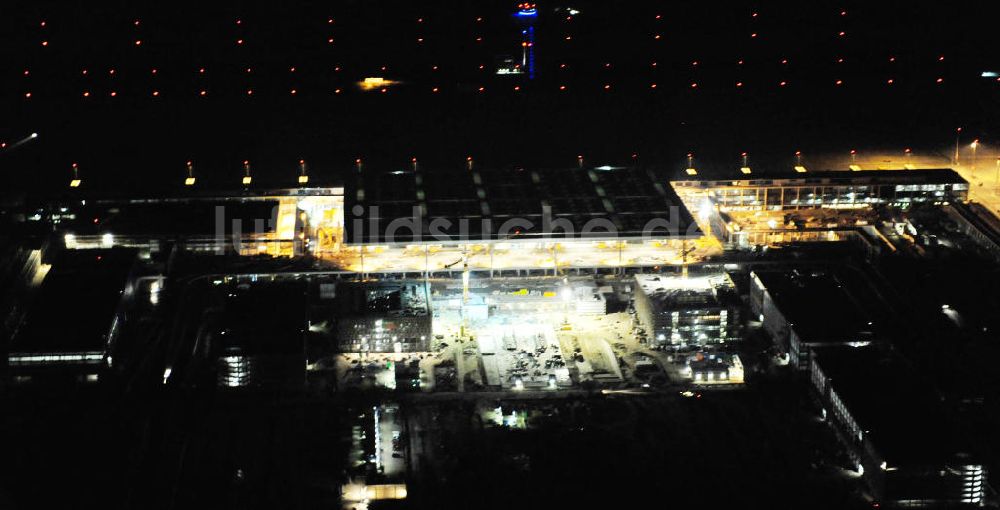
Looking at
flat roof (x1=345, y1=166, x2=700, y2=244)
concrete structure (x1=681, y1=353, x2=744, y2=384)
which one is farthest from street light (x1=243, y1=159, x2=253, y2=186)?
concrete structure (x1=681, y1=353, x2=744, y2=384)

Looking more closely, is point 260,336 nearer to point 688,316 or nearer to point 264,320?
point 264,320

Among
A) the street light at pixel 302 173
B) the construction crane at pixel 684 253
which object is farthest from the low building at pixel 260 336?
the construction crane at pixel 684 253

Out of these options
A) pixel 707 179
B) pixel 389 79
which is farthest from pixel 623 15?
pixel 707 179

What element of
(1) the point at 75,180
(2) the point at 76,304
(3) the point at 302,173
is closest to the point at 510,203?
(3) the point at 302,173

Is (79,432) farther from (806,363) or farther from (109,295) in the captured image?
(806,363)

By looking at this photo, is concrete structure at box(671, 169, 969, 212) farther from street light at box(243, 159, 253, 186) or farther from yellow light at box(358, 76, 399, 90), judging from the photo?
yellow light at box(358, 76, 399, 90)

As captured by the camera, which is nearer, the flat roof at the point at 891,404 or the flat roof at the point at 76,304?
the flat roof at the point at 891,404

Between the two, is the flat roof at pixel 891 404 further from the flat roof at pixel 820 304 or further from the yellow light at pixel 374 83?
the yellow light at pixel 374 83
